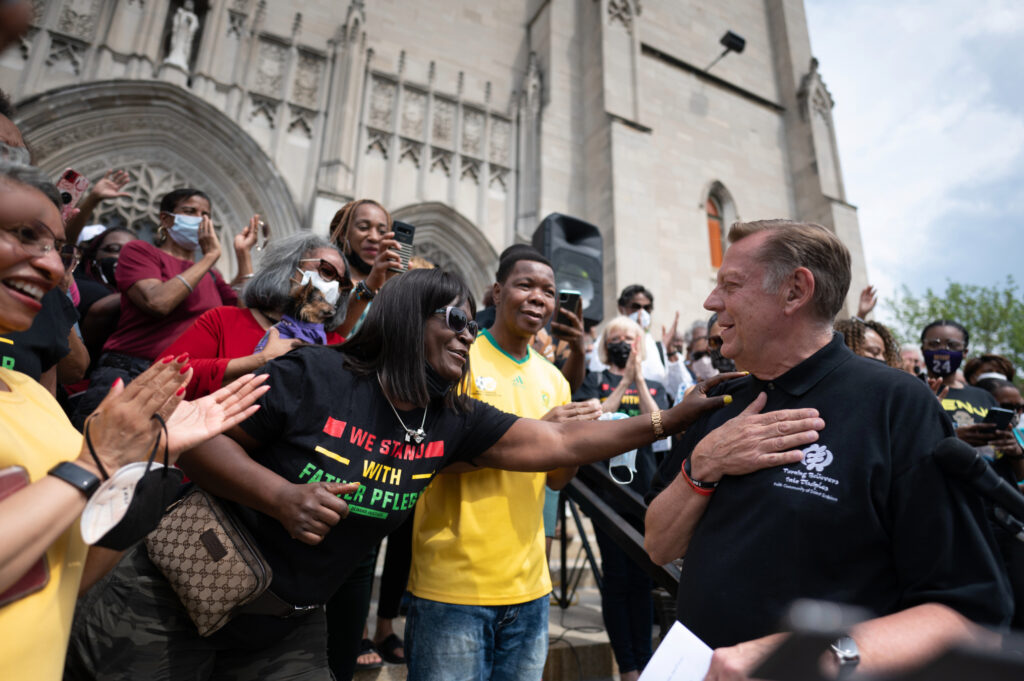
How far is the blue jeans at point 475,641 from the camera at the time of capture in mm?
1874

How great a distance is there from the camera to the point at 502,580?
6.53 ft

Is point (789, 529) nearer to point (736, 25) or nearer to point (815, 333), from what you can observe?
point (815, 333)

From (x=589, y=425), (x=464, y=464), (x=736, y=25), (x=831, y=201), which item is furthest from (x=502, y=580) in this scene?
(x=736, y=25)

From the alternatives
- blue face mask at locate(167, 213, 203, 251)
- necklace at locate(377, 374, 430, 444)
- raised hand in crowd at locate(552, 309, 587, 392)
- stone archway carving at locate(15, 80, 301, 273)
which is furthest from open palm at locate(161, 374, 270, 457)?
stone archway carving at locate(15, 80, 301, 273)

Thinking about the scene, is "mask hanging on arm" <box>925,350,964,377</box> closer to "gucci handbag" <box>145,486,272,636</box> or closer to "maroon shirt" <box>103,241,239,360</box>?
"gucci handbag" <box>145,486,272,636</box>

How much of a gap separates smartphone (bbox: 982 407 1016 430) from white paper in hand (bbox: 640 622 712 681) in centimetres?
229

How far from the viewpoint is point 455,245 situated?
448 inches

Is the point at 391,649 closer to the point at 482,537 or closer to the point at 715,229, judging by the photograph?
the point at 482,537

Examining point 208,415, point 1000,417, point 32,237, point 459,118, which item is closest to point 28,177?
point 32,237

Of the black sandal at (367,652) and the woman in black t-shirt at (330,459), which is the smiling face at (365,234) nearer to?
the woman in black t-shirt at (330,459)

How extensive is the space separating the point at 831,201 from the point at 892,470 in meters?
16.3

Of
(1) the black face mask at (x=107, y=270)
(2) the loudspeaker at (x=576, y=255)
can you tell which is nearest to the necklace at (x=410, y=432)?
(1) the black face mask at (x=107, y=270)

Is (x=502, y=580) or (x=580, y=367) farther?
(x=580, y=367)

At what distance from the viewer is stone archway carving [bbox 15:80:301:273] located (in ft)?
26.7
